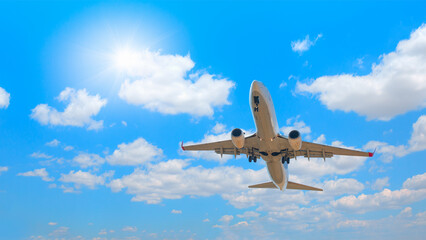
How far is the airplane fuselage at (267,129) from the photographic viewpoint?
3203 cm

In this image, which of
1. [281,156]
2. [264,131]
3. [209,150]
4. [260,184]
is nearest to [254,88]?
[264,131]

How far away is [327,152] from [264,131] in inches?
444

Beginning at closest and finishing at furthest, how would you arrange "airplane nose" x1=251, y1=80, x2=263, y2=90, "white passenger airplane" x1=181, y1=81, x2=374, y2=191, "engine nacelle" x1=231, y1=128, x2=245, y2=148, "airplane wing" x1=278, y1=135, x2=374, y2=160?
"airplane nose" x1=251, y1=80, x2=263, y2=90
"white passenger airplane" x1=181, y1=81, x2=374, y2=191
"engine nacelle" x1=231, y1=128, x2=245, y2=148
"airplane wing" x1=278, y1=135, x2=374, y2=160

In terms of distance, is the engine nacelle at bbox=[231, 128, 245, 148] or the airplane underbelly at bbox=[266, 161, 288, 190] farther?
the airplane underbelly at bbox=[266, 161, 288, 190]

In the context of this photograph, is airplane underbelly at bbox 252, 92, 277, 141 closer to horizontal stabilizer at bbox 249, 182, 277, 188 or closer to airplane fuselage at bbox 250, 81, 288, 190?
airplane fuselage at bbox 250, 81, 288, 190

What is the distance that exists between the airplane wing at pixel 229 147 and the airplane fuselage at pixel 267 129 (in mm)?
1242

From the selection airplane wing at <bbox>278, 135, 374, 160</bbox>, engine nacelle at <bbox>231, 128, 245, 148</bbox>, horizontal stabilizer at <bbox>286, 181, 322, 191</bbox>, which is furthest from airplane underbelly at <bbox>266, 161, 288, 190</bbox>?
horizontal stabilizer at <bbox>286, 181, 322, 191</bbox>

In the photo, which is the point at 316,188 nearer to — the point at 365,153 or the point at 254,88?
the point at 365,153

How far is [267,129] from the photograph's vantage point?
113 feet

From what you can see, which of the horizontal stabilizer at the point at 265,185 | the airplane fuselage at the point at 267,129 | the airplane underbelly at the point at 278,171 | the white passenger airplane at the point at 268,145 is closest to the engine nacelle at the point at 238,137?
the white passenger airplane at the point at 268,145

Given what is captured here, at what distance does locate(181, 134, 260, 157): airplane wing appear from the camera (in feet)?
126

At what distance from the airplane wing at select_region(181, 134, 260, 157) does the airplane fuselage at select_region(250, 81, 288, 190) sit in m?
1.24

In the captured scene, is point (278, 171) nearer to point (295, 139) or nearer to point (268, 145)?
point (268, 145)

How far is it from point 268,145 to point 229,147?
648 cm
